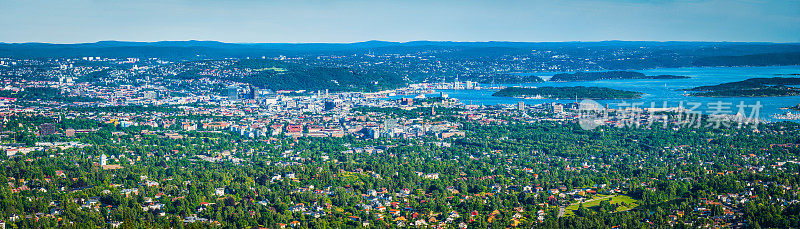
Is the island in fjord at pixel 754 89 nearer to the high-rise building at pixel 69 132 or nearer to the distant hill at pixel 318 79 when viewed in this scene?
the distant hill at pixel 318 79

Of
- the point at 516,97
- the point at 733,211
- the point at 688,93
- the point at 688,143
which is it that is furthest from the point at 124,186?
the point at 688,93

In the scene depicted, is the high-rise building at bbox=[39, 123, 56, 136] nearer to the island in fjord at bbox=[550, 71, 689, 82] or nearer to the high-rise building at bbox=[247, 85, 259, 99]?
the high-rise building at bbox=[247, 85, 259, 99]

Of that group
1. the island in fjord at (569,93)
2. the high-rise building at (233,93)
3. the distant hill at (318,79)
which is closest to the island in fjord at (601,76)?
the distant hill at (318,79)

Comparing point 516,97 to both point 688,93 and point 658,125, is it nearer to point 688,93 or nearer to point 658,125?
point 688,93

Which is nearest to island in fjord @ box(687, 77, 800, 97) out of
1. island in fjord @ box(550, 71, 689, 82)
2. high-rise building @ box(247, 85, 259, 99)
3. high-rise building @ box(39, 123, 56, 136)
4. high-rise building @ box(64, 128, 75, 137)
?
island in fjord @ box(550, 71, 689, 82)

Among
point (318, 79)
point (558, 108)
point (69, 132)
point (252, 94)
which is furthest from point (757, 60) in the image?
point (69, 132)

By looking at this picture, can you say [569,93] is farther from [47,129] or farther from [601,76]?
[47,129]
